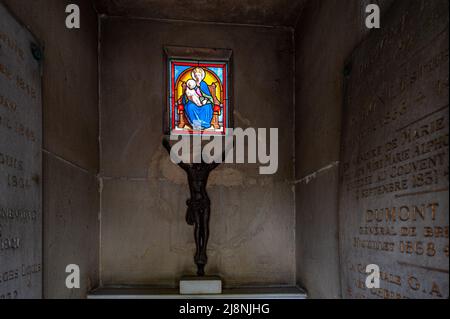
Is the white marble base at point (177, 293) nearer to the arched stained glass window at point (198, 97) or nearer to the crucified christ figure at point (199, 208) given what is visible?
the crucified christ figure at point (199, 208)

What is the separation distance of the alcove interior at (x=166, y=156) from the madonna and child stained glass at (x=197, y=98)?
0.18m

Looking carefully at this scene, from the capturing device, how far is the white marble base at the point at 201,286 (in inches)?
157

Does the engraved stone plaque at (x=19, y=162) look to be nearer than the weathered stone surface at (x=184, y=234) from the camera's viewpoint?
Yes

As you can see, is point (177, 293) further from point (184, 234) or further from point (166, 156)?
point (166, 156)

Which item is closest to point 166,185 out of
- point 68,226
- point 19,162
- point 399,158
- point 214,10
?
point 68,226

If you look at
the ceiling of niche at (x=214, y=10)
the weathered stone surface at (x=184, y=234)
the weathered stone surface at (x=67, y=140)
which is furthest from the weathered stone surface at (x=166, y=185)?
the weathered stone surface at (x=67, y=140)

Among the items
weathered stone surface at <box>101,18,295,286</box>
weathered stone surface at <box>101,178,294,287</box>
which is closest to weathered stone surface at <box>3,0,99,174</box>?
weathered stone surface at <box>101,18,295,286</box>

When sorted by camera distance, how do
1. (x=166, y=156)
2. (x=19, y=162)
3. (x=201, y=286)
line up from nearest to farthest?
(x=19, y=162) < (x=201, y=286) < (x=166, y=156)

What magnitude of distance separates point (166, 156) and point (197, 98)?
805mm

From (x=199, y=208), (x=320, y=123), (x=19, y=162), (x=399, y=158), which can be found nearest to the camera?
(x=399, y=158)

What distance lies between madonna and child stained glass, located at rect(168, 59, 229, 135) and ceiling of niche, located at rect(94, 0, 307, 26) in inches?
21.0

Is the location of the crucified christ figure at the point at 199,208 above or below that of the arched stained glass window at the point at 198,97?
below

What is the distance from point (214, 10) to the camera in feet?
14.8

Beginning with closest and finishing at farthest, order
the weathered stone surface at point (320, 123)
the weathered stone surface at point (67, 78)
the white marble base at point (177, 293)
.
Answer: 1. the weathered stone surface at point (67, 78)
2. the weathered stone surface at point (320, 123)
3. the white marble base at point (177, 293)
